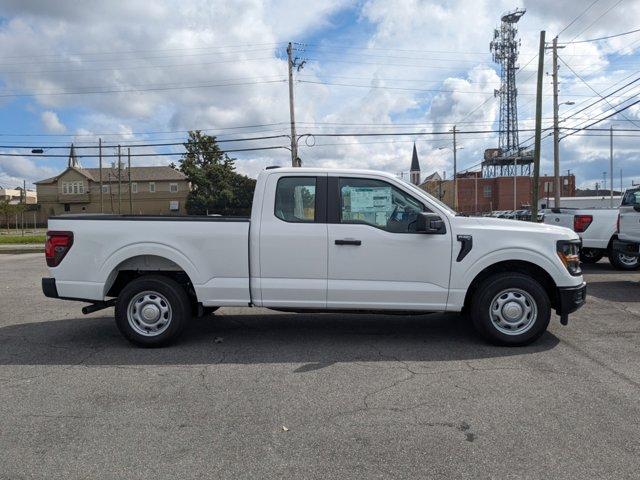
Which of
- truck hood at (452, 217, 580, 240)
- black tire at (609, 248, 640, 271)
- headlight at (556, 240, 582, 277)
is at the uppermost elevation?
truck hood at (452, 217, 580, 240)

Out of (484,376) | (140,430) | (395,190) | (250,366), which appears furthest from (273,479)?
(395,190)

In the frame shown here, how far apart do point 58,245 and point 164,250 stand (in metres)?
1.21

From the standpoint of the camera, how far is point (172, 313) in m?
5.84

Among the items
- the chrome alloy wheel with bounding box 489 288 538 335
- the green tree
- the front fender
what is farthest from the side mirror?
the green tree

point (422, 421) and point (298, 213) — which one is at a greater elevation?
point (298, 213)

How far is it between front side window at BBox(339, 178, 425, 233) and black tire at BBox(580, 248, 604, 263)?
32.0 ft

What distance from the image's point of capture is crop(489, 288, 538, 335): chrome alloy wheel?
572 centimetres

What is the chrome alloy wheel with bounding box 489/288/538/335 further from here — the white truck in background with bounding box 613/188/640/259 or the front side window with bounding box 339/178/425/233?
the white truck in background with bounding box 613/188/640/259

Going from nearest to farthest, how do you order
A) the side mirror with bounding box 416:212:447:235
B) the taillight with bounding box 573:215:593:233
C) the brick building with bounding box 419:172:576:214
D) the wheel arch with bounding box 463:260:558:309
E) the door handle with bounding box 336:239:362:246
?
the side mirror with bounding box 416:212:447:235, the door handle with bounding box 336:239:362:246, the wheel arch with bounding box 463:260:558:309, the taillight with bounding box 573:215:593:233, the brick building with bounding box 419:172:576:214

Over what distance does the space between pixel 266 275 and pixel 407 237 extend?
61.3 inches

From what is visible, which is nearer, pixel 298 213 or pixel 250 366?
pixel 250 366

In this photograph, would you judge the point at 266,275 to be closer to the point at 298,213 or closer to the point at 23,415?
the point at 298,213

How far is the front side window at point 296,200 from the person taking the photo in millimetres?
5789

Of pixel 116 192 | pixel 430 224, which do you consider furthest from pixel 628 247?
pixel 116 192
